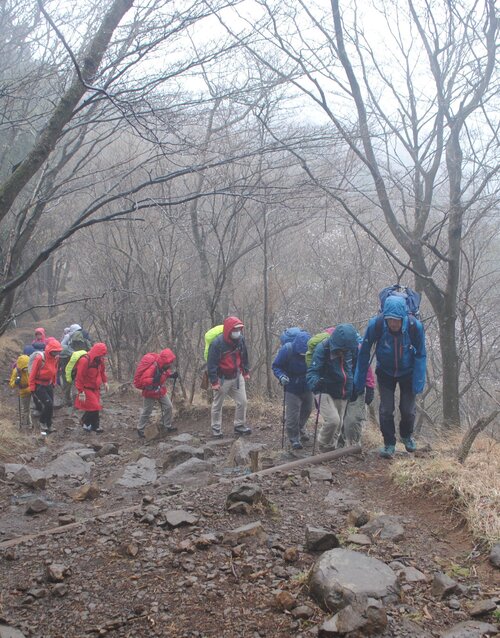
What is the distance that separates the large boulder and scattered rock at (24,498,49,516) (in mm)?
3503

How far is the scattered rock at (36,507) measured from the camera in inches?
231

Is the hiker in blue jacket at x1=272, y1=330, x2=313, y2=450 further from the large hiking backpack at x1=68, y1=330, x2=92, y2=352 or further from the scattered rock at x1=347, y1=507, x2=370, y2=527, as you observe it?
the large hiking backpack at x1=68, y1=330, x2=92, y2=352

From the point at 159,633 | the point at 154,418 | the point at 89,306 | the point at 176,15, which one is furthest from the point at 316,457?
the point at 89,306

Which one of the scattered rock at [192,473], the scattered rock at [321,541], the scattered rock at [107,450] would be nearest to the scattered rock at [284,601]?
the scattered rock at [321,541]

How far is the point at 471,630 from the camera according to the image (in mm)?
3074

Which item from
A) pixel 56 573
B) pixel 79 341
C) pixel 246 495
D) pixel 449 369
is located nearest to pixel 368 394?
pixel 449 369

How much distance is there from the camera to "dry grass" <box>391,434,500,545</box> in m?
4.39

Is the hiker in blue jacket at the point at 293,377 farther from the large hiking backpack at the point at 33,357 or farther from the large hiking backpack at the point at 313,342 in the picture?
the large hiking backpack at the point at 33,357

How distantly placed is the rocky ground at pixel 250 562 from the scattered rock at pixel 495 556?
87 millimetres

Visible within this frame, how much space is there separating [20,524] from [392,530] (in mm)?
3659

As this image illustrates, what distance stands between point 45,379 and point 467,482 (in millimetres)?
8095

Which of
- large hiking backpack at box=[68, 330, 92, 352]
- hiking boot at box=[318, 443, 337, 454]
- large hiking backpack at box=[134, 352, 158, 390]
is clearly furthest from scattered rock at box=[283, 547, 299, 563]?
large hiking backpack at box=[68, 330, 92, 352]

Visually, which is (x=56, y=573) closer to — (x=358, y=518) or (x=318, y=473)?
(x=358, y=518)

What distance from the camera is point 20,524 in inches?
221
